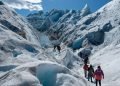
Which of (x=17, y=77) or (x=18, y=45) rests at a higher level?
(x=18, y=45)

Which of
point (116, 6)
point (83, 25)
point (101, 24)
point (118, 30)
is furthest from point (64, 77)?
point (83, 25)

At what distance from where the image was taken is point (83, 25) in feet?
316

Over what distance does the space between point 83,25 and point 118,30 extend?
29631 mm

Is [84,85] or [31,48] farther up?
[31,48]

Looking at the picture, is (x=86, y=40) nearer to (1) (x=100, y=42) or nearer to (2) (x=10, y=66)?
(1) (x=100, y=42)

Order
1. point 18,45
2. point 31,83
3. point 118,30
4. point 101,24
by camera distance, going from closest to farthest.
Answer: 1. point 31,83
2. point 18,45
3. point 118,30
4. point 101,24

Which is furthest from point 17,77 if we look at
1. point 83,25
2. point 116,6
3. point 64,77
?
point 83,25

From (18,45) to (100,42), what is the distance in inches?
1660

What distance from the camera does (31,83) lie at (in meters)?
18.2

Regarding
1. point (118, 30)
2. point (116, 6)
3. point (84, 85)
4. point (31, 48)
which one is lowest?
point (84, 85)

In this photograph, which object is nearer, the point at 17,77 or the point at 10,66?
the point at 17,77

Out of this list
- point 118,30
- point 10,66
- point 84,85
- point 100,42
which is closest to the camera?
point 84,85

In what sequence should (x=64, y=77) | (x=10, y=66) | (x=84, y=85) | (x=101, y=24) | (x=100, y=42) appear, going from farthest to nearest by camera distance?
(x=101, y=24), (x=100, y=42), (x=10, y=66), (x=84, y=85), (x=64, y=77)

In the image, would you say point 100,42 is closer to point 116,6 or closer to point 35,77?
point 116,6
